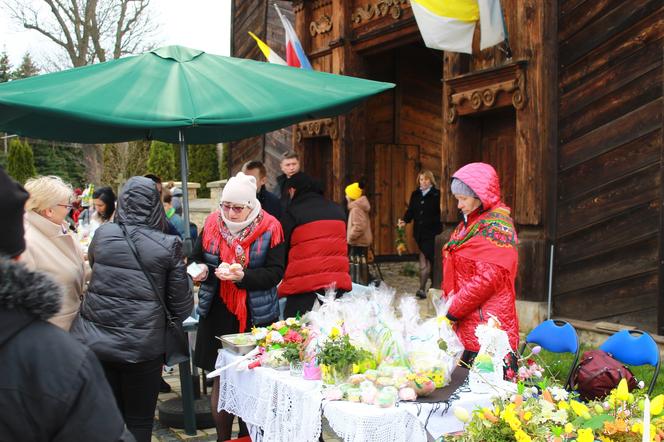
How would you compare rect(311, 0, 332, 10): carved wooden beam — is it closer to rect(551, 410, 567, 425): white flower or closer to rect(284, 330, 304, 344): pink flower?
rect(284, 330, 304, 344): pink flower

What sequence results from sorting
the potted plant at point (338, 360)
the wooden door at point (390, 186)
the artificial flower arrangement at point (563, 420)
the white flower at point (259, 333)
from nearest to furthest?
the artificial flower arrangement at point (563, 420), the potted plant at point (338, 360), the white flower at point (259, 333), the wooden door at point (390, 186)

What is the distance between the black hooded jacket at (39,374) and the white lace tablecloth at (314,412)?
1.59 metres

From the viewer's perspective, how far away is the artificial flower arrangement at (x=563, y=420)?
8.21 feet

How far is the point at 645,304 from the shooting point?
6406mm

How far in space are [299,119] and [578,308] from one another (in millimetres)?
3900

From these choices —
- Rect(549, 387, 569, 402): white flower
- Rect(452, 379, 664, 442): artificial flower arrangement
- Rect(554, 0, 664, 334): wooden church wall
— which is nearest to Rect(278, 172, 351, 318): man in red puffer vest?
Rect(549, 387, 569, 402): white flower

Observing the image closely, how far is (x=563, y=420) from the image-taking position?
260 centimetres

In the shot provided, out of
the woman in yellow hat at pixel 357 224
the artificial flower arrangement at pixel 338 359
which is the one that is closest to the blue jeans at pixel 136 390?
the artificial flower arrangement at pixel 338 359

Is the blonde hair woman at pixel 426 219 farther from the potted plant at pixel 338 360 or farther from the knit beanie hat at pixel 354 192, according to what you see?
the potted plant at pixel 338 360

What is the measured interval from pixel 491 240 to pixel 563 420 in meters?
1.43

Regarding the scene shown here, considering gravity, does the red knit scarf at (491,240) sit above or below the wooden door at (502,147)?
below

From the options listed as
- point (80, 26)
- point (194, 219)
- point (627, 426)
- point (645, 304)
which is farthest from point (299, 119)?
point (80, 26)

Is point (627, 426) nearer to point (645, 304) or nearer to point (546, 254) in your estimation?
point (645, 304)

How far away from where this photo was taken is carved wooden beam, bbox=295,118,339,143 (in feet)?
37.9
